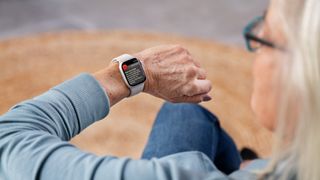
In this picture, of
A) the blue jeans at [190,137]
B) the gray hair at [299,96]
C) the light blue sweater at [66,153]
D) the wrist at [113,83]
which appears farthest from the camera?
the blue jeans at [190,137]

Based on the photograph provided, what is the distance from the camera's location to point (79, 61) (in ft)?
4.85

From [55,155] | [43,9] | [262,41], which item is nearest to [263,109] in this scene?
[262,41]

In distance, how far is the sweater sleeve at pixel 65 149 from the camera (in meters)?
0.61

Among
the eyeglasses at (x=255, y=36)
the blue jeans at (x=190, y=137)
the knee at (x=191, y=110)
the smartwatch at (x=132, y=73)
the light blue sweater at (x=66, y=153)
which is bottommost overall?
the blue jeans at (x=190, y=137)

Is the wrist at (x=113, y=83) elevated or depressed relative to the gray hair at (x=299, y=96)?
depressed

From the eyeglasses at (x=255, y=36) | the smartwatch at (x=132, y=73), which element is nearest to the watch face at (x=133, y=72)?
the smartwatch at (x=132, y=73)

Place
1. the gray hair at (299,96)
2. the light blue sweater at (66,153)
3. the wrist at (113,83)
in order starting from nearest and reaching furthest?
the gray hair at (299,96) < the light blue sweater at (66,153) < the wrist at (113,83)

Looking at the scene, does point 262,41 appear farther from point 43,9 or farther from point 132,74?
point 43,9

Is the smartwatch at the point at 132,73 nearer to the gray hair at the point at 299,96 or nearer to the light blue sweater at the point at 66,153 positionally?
the light blue sweater at the point at 66,153

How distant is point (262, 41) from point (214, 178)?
18 centimetres

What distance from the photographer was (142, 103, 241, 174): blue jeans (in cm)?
94

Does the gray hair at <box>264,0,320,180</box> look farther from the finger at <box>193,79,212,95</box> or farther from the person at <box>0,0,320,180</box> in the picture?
the finger at <box>193,79,212,95</box>

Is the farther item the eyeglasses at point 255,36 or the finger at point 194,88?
the finger at point 194,88

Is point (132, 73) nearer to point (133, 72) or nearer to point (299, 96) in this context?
point (133, 72)
